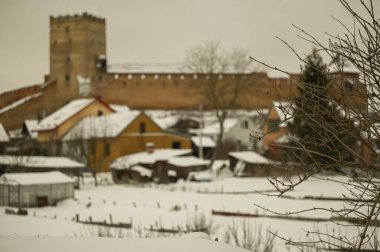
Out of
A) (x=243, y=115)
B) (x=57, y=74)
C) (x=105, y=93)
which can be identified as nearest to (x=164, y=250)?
(x=243, y=115)

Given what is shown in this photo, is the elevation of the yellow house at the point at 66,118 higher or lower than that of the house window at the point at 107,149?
higher

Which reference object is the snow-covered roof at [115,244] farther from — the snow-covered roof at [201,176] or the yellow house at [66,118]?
the yellow house at [66,118]

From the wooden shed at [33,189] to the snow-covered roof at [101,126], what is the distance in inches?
304

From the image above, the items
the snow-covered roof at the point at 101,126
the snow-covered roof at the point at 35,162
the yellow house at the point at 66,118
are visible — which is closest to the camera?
the snow-covered roof at the point at 35,162

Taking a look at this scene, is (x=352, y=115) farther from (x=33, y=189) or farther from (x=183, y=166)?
(x=183, y=166)

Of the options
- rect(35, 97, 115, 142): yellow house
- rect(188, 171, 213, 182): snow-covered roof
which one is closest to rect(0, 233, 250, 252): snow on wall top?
rect(188, 171, 213, 182): snow-covered roof

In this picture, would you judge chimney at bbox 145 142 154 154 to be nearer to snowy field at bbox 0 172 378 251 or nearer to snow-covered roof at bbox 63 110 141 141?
snow-covered roof at bbox 63 110 141 141

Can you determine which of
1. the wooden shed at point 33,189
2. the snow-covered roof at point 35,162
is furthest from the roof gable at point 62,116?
the wooden shed at point 33,189

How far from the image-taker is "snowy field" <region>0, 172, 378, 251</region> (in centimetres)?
793

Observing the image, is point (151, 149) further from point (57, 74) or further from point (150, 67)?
point (150, 67)

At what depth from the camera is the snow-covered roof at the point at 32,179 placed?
43.2 ft

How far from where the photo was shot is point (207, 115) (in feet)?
111

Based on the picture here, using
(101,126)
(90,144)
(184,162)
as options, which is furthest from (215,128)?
(184,162)

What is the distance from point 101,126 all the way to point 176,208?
38.9ft
